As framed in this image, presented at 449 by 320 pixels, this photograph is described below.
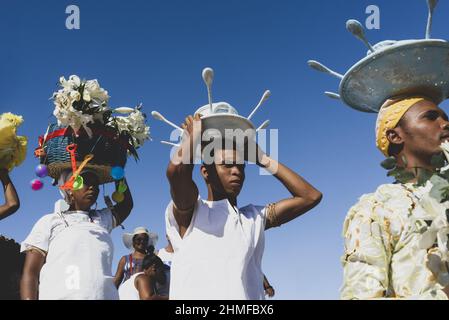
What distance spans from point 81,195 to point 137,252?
3.23 meters

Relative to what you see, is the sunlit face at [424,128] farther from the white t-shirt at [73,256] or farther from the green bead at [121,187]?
the green bead at [121,187]

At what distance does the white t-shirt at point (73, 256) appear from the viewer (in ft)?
13.7

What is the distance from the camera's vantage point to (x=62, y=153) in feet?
15.8

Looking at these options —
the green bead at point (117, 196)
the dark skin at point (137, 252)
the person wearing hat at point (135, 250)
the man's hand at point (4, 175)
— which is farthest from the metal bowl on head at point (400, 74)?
the dark skin at point (137, 252)

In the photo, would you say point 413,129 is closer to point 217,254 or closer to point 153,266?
point 217,254

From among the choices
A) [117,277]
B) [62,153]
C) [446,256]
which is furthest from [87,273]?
[117,277]

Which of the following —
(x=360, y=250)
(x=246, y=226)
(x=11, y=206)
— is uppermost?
(x=11, y=206)

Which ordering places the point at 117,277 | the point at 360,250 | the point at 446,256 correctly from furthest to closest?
the point at 117,277
the point at 360,250
the point at 446,256

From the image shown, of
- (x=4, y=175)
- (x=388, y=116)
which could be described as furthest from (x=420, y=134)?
(x=4, y=175)

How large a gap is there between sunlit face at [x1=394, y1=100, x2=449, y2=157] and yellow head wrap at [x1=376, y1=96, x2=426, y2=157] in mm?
35

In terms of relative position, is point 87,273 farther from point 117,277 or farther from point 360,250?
point 117,277

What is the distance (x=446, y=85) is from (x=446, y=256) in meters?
1.41

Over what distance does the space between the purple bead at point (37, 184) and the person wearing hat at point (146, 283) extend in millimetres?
1750
